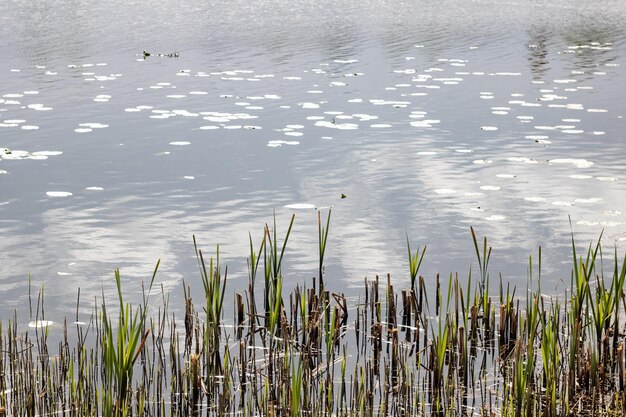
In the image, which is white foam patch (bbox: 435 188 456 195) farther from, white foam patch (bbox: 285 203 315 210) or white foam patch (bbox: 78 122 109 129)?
white foam patch (bbox: 78 122 109 129)

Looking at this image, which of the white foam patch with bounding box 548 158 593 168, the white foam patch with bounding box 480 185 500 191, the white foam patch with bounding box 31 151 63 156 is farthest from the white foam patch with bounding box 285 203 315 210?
the white foam patch with bounding box 31 151 63 156

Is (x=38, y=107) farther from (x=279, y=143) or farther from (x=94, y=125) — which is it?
(x=279, y=143)

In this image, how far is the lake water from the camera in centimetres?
982

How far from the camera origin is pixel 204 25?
36406 mm

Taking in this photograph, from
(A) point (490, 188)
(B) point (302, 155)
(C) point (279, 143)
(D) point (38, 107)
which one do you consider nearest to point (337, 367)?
(A) point (490, 188)

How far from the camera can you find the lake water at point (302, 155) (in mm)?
9820

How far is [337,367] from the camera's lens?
6.89m

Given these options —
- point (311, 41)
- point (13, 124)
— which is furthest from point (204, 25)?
point (13, 124)

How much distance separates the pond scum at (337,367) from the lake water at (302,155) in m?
1.53

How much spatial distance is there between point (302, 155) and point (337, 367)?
7.58m

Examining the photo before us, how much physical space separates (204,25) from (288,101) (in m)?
18.4

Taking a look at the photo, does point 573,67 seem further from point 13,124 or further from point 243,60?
point 13,124

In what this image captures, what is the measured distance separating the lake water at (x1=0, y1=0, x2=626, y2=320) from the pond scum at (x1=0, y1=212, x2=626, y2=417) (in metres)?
1.53

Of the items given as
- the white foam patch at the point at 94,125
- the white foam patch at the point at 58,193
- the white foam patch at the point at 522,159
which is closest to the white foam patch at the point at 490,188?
the white foam patch at the point at 522,159
